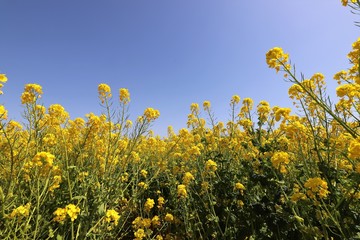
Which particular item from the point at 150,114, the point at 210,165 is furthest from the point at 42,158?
the point at 210,165

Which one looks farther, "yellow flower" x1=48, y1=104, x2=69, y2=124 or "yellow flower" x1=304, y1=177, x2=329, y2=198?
"yellow flower" x1=48, y1=104, x2=69, y2=124

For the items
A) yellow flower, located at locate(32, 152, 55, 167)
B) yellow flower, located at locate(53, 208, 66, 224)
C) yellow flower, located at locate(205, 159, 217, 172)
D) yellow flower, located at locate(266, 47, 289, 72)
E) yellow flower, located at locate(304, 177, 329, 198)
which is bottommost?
yellow flower, located at locate(304, 177, 329, 198)

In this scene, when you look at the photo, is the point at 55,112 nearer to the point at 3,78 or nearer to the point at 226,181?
the point at 3,78

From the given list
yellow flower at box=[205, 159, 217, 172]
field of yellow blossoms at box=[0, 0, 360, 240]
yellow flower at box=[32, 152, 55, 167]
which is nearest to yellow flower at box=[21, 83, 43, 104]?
field of yellow blossoms at box=[0, 0, 360, 240]

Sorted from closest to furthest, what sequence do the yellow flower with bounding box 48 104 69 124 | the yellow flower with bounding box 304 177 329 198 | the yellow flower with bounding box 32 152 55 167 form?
the yellow flower with bounding box 304 177 329 198 < the yellow flower with bounding box 32 152 55 167 < the yellow flower with bounding box 48 104 69 124

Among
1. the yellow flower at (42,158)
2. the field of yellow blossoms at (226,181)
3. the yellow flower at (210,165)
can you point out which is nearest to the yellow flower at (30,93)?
the field of yellow blossoms at (226,181)

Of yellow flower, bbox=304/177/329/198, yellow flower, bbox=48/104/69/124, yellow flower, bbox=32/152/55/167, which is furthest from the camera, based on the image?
yellow flower, bbox=48/104/69/124

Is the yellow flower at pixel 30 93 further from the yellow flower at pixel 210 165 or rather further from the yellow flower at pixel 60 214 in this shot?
the yellow flower at pixel 210 165

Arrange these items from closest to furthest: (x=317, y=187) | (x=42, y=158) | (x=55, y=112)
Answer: (x=317, y=187) → (x=42, y=158) → (x=55, y=112)

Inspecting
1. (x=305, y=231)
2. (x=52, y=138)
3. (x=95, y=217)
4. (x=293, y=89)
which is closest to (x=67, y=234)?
(x=95, y=217)

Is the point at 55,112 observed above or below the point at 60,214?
above

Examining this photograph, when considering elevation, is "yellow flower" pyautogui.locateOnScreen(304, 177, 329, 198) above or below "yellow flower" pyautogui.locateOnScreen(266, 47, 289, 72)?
below

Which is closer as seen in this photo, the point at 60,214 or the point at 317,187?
the point at 317,187

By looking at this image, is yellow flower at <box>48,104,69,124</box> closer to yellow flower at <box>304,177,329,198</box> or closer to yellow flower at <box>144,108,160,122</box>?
yellow flower at <box>144,108,160,122</box>
